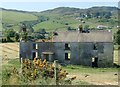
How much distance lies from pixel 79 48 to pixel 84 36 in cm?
159

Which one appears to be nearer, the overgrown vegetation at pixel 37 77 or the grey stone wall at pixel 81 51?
the overgrown vegetation at pixel 37 77

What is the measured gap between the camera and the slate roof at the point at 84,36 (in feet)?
131

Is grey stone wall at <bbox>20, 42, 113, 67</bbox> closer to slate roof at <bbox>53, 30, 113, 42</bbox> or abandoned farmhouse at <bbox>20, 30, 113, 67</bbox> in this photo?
abandoned farmhouse at <bbox>20, 30, 113, 67</bbox>

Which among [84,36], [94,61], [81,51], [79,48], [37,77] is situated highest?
[84,36]

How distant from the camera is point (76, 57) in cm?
4084

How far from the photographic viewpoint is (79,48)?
40625 mm

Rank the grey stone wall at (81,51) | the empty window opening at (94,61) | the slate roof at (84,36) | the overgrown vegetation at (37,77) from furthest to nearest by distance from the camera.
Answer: the empty window opening at (94,61)
the grey stone wall at (81,51)
the slate roof at (84,36)
the overgrown vegetation at (37,77)

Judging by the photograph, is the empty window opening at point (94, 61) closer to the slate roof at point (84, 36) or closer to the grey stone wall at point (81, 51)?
the grey stone wall at point (81, 51)

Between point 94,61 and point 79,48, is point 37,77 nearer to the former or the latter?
point 79,48

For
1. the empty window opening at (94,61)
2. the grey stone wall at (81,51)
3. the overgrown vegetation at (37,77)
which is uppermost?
the overgrown vegetation at (37,77)

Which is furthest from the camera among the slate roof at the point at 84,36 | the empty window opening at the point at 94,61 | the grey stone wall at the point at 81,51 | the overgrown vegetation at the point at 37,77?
the empty window opening at the point at 94,61

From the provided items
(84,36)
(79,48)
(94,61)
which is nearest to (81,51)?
(79,48)

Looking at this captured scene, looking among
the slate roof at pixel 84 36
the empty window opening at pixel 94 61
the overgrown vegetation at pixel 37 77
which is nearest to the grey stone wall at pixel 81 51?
the empty window opening at pixel 94 61

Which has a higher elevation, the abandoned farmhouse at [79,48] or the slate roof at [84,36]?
the slate roof at [84,36]
